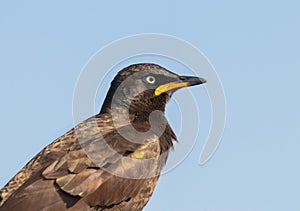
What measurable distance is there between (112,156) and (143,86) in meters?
1.86

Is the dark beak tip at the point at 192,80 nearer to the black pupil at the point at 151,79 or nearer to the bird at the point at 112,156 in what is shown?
the bird at the point at 112,156

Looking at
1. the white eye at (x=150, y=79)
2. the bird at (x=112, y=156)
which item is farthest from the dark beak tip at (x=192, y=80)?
the white eye at (x=150, y=79)

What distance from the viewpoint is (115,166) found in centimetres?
2428

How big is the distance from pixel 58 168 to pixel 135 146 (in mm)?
1452

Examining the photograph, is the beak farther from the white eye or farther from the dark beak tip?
the white eye

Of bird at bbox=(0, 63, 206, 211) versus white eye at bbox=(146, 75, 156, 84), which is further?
white eye at bbox=(146, 75, 156, 84)

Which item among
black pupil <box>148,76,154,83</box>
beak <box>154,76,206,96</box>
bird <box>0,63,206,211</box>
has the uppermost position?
black pupil <box>148,76,154,83</box>

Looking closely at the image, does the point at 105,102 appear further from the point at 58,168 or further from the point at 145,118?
the point at 58,168

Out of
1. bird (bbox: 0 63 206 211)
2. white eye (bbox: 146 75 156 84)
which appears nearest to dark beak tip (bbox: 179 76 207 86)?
bird (bbox: 0 63 206 211)

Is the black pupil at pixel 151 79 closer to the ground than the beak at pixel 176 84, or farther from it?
farther from it

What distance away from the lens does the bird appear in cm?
2373

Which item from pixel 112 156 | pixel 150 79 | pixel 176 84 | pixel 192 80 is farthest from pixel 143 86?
pixel 112 156

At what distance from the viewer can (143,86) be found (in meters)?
25.7

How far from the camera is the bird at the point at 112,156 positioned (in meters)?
23.7
